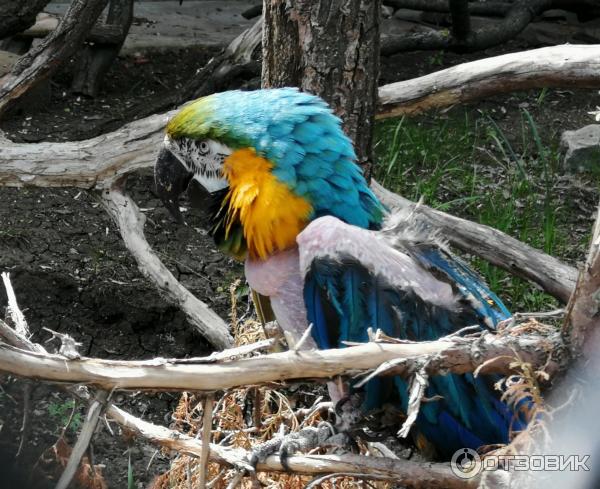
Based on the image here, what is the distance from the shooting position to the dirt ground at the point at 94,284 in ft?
10.0

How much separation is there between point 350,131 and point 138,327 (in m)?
1.28

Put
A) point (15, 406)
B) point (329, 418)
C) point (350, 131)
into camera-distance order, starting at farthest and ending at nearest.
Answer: point (15, 406) → point (350, 131) → point (329, 418)

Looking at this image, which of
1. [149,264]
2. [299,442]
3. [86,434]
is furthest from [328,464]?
[149,264]

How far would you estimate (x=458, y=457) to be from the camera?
190 cm

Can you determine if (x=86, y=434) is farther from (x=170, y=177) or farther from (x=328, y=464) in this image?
(x=170, y=177)

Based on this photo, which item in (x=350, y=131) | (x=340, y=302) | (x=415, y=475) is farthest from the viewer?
(x=350, y=131)

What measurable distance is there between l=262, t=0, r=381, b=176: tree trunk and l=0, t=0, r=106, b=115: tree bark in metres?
1.28

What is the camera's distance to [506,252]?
294 centimetres

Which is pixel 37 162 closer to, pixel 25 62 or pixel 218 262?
pixel 25 62

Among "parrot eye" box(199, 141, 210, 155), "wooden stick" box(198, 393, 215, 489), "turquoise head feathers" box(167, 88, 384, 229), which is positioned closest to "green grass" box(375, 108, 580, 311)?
"turquoise head feathers" box(167, 88, 384, 229)

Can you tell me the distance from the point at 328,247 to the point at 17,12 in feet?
8.98

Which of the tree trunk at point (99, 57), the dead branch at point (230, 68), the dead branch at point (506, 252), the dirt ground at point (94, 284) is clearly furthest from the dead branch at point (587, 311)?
the tree trunk at point (99, 57)

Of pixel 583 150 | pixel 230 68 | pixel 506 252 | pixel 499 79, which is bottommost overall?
pixel 583 150

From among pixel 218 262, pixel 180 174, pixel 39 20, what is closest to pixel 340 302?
pixel 180 174
